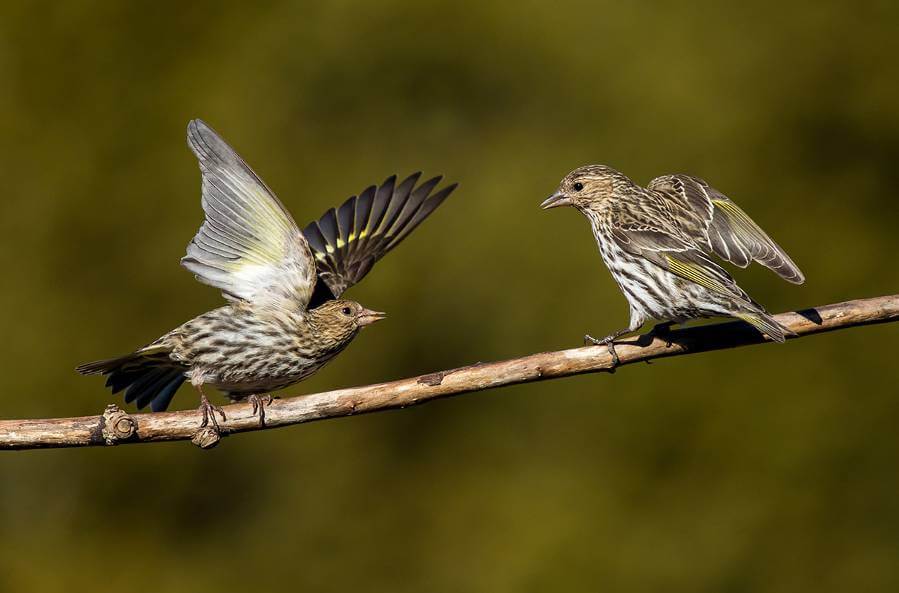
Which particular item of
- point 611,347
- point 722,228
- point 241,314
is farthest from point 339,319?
point 722,228

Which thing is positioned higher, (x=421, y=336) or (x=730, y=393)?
(x=421, y=336)

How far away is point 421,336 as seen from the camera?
32.8ft

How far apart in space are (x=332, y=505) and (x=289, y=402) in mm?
5373

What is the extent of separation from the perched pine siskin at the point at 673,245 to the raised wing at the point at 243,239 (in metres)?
1.33

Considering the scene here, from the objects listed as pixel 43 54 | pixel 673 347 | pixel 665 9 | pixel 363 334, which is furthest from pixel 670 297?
pixel 43 54

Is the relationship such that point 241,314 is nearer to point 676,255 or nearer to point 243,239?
point 243,239

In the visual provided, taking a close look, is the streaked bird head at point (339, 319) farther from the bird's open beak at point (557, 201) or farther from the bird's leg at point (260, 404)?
the bird's open beak at point (557, 201)

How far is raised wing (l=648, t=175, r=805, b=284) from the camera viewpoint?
479cm

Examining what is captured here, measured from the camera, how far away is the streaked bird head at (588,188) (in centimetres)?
537

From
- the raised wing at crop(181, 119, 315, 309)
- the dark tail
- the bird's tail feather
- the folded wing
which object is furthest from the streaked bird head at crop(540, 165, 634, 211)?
the dark tail

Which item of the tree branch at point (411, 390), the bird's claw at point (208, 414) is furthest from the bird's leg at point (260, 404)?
the bird's claw at point (208, 414)

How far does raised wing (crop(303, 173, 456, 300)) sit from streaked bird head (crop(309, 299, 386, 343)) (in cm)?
108

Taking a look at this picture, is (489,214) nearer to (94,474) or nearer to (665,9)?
(665,9)

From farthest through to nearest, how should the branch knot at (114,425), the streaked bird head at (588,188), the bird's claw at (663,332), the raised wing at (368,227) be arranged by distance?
the raised wing at (368,227), the streaked bird head at (588,188), the bird's claw at (663,332), the branch knot at (114,425)
